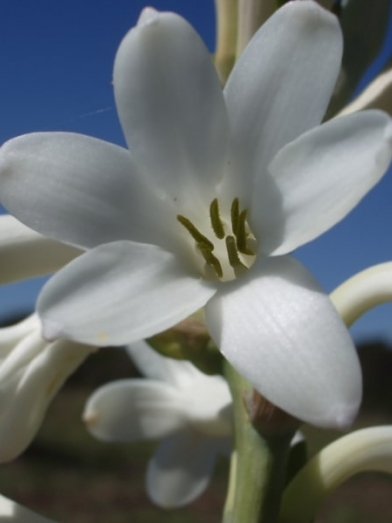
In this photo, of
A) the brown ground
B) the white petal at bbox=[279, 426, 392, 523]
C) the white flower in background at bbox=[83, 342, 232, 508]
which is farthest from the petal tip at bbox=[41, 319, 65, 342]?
the brown ground

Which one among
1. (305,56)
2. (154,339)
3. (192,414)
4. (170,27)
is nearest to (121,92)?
(170,27)

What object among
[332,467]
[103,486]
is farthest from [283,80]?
[103,486]

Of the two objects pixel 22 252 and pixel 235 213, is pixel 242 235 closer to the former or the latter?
pixel 235 213

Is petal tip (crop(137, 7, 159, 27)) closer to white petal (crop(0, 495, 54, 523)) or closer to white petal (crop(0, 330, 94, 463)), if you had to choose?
white petal (crop(0, 330, 94, 463))

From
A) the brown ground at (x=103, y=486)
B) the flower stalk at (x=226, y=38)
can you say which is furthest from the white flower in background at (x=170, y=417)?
the brown ground at (x=103, y=486)

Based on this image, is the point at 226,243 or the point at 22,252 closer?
the point at 226,243

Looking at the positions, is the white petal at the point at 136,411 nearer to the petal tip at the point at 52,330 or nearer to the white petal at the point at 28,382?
the white petal at the point at 28,382

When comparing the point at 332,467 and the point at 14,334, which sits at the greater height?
the point at 14,334

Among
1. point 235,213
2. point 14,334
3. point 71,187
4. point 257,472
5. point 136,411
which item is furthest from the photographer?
point 136,411
